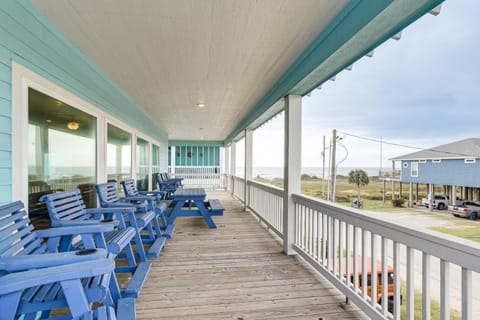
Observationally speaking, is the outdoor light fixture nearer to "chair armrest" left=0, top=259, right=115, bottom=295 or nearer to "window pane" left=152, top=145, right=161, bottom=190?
"chair armrest" left=0, top=259, right=115, bottom=295

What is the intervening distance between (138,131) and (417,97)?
18.4 ft

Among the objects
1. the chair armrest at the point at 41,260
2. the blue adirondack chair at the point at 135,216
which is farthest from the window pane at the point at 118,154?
the chair armrest at the point at 41,260

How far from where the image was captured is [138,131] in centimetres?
594

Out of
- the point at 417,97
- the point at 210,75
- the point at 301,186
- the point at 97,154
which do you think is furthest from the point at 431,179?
the point at 97,154

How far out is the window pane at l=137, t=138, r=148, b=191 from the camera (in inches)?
242

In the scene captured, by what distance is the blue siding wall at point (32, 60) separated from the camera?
5.93ft

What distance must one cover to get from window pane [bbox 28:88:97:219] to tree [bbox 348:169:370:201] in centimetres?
294

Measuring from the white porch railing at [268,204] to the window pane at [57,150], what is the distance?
2.82m

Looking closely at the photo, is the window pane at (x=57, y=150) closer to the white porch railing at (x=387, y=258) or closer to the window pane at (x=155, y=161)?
the white porch railing at (x=387, y=258)

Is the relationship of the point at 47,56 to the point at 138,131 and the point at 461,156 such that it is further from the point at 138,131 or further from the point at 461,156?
the point at 138,131

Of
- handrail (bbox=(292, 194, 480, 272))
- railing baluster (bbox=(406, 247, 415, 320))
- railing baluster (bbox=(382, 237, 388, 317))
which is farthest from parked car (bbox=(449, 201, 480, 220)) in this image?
railing baluster (bbox=(382, 237, 388, 317))

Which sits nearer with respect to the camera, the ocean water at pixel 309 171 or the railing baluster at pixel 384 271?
the railing baluster at pixel 384 271

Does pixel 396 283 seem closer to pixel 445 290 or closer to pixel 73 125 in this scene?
pixel 445 290

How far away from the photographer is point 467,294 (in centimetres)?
125
